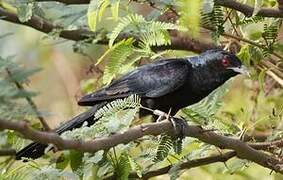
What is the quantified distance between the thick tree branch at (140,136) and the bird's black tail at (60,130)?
1.36 ft

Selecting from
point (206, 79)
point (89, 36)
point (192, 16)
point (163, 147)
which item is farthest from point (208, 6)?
point (89, 36)

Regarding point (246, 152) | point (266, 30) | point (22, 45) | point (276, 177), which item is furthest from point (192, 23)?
point (22, 45)

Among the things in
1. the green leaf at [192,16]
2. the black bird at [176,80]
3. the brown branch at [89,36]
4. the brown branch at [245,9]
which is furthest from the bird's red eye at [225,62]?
the green leaf at [192,16]

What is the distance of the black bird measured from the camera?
3695mm

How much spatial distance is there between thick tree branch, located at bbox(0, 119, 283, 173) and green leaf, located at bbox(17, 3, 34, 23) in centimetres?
91

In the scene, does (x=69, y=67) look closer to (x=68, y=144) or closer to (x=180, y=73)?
(x=180, y=73)

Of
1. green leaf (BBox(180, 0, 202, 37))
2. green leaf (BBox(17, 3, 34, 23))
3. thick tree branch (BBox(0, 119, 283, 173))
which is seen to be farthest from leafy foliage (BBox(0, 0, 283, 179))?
green leaf (BBox(180, 0, 202, 37))

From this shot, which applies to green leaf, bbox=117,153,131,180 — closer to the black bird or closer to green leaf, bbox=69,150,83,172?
green leaf, bbox=69,150,83,172

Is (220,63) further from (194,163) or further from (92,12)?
(92,12)

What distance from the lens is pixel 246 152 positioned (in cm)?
313

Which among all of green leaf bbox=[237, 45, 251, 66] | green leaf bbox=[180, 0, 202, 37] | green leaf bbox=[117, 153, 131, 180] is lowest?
green leaf bbox=[117, 153, 131, 180]

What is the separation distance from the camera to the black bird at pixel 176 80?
370cm

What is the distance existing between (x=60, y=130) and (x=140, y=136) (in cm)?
82

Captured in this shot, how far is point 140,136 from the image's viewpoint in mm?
2424
